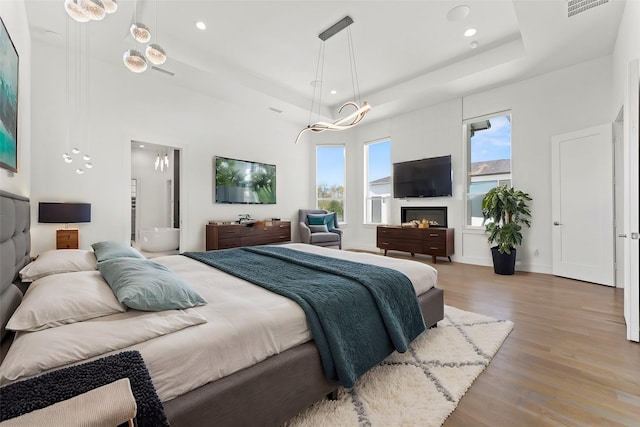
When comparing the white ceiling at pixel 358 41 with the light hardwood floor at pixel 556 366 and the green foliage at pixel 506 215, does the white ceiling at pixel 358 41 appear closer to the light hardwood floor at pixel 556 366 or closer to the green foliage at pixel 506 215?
the green foliage at pixel 506 215

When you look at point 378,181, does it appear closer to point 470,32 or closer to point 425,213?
point 425,213

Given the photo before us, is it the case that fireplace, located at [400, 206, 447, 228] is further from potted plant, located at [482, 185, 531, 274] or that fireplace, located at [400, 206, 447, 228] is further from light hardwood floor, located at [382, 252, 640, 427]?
light hardwood floor, located at [382, 252, 640, 427]

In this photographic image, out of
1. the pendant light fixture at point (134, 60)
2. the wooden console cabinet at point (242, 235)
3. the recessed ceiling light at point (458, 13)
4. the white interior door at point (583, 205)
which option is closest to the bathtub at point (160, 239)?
the wooden console cabinet at point (242, 235)

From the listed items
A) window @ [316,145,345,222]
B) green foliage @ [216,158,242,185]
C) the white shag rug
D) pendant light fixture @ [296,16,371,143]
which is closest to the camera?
the white shag rug

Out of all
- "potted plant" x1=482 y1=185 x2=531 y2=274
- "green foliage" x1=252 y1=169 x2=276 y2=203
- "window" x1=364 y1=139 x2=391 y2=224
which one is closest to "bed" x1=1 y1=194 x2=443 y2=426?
"potted plant" x1=482 y1=185 x2=531 y2=274

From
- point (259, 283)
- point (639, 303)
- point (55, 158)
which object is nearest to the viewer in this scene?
point (259, 283)

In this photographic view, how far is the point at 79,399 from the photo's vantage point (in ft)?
2.26

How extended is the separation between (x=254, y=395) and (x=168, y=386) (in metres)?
0.35

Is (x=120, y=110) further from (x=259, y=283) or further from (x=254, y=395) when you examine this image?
(x=254, y=395)

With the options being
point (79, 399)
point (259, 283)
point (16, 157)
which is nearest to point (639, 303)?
point (259, 283)

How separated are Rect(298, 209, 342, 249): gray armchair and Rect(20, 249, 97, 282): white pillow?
4101mm

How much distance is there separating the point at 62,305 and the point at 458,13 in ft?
15.2

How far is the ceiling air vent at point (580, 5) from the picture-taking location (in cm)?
291

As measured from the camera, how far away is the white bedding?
3.06 ft
